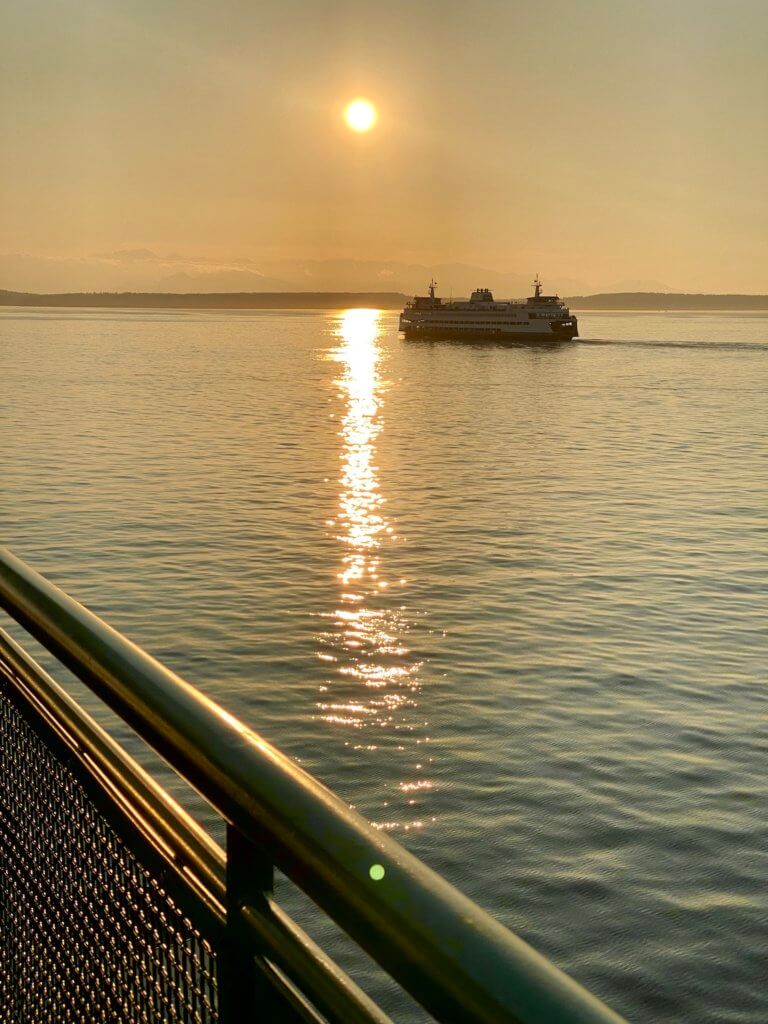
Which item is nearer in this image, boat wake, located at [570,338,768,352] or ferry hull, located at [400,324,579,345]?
ferry hull, located at [400,324,579,345]

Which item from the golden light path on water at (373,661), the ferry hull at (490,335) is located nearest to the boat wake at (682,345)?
the ferry hull at (490,335)

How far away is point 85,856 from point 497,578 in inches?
753

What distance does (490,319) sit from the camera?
156000 mm

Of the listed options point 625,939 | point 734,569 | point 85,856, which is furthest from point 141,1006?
point 734,569

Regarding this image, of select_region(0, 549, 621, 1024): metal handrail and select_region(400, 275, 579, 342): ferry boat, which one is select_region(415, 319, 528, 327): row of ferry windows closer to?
select_region(400, 275, 579, 342): ferry boat

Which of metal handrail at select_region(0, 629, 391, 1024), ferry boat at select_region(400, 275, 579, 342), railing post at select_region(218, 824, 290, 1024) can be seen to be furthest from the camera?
ferry boat at select_region(400, 275, 579, 342)

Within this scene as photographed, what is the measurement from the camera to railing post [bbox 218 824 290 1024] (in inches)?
53.3

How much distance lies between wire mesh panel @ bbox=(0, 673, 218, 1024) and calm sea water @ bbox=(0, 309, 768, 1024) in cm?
651

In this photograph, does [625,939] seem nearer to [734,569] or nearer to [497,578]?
[497,578]

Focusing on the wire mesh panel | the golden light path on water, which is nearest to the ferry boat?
the golden light path on water

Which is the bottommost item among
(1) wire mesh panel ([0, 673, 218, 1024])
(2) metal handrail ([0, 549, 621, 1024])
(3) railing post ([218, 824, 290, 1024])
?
(1) wire mesh panel ([0, 673, 218, 1024])

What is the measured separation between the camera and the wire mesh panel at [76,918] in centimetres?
174

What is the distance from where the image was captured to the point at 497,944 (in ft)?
3.13

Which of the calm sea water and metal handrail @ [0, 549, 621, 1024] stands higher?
metal handrail @ [0, 549, 621, 1024]
